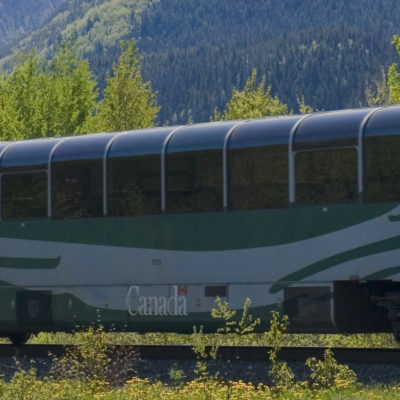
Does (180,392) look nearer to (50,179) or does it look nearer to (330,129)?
(330,129)

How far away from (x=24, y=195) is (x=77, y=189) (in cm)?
112

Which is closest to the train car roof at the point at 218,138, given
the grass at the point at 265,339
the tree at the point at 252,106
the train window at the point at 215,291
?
the train window at the point at 215,291

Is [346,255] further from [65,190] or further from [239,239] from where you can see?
[65,190]

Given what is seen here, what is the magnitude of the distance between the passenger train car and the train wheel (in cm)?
79

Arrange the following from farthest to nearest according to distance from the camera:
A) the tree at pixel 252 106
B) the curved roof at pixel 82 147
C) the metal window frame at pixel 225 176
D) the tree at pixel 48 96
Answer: the tree at pixel 252 106, the tree at pixel 48 96, the curved roof at pixel 82 147, the metal window frame at pixel 225 176

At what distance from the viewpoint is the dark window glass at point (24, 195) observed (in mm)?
17828

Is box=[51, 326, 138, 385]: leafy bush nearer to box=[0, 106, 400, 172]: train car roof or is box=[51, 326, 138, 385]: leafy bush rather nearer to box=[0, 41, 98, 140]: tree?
box=[0, 106, 400, 172]: train car roof

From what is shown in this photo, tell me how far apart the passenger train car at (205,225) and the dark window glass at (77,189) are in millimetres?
24

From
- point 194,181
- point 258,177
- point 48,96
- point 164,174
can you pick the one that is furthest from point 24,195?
point 48,96

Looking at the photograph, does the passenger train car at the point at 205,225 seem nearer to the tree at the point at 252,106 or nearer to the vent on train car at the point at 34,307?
the vent on train car at the point at 34,307

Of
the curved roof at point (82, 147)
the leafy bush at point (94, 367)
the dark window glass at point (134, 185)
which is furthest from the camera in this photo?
the curved roof at point (82, 147)

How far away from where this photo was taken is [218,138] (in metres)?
16.0

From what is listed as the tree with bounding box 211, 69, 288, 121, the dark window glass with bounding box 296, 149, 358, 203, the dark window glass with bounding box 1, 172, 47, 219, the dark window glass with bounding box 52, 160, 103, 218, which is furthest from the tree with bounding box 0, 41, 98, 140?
the dark window glass with bounding box 296, 149, 358, 203

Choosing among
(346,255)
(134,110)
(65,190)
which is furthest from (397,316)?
(134,110)
